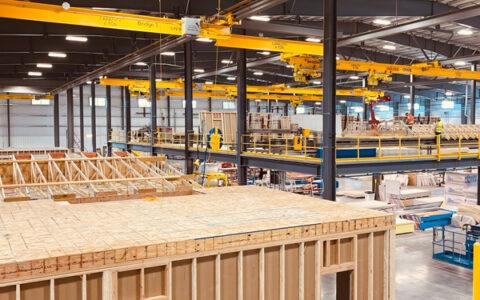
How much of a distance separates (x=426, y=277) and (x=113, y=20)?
1461cm

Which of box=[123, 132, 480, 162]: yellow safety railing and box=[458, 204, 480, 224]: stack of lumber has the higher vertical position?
box=[123, 132, 480, 162]: yellow safety railing

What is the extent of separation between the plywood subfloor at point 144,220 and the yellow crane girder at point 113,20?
8.18 meters

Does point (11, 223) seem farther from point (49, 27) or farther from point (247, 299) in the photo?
point (49, 27)

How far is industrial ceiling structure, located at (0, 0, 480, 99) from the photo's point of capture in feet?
63.0

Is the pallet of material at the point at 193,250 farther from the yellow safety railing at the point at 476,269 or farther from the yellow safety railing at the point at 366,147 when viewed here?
the yellow safety railing at the point at 366,147

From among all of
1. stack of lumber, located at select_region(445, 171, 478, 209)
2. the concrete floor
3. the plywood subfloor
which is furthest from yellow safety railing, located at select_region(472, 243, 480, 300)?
stack of lumber, located at select_region(445, 171, 478, 209)

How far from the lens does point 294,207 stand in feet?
26.3

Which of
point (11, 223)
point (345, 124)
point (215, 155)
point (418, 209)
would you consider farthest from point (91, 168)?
point (418, 209)

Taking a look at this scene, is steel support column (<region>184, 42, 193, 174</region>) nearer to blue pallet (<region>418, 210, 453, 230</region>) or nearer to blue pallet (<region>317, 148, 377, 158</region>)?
blue pallet (<region>317, 148, 377, 158</region>)

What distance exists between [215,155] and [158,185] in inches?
457

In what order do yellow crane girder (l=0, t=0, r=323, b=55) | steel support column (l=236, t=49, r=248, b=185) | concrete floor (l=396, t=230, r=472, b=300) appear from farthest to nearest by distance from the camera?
1. steel support column (l=236, t=49, r=248, b=185)
2. concrete floor (l=396, t=230, r=472, b=300)
3. yellow crane girder (l=0, t=0, r=323, b=55)

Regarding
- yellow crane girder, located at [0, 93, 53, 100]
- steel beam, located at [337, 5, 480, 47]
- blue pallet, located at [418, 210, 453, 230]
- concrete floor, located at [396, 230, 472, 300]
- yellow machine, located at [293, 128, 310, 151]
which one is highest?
steel beam, located at [337, 5, 480, 47]

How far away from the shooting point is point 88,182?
402 inches

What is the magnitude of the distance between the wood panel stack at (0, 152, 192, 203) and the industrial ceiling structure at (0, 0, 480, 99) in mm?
7295
